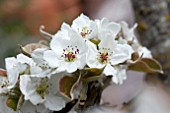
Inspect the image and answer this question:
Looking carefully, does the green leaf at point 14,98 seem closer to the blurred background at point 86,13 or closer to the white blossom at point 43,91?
the white blossom at point 43,91

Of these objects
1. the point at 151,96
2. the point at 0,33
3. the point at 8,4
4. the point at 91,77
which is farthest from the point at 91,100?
the point at 8,4

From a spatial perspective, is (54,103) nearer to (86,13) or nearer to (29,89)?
(29,89)

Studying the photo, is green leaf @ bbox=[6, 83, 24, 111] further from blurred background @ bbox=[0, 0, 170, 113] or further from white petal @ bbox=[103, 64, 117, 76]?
blurred background @ bbox=[0, 0, 170, 113]

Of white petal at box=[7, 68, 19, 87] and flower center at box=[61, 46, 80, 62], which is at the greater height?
flower center at box=[61, 46, 80, 62]

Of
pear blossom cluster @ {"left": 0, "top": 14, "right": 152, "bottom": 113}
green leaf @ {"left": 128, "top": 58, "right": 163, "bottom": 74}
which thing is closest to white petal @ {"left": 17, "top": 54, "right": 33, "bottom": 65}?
pear blossom cluster @ {"left": 0, "top": 14, "right": 152, "bottom": 113}

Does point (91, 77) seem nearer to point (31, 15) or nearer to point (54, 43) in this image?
point (54, 43)

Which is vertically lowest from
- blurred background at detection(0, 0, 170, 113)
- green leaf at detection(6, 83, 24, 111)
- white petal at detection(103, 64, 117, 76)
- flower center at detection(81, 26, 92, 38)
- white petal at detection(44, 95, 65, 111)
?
white petal at detection(44, 95, 65, 111)
